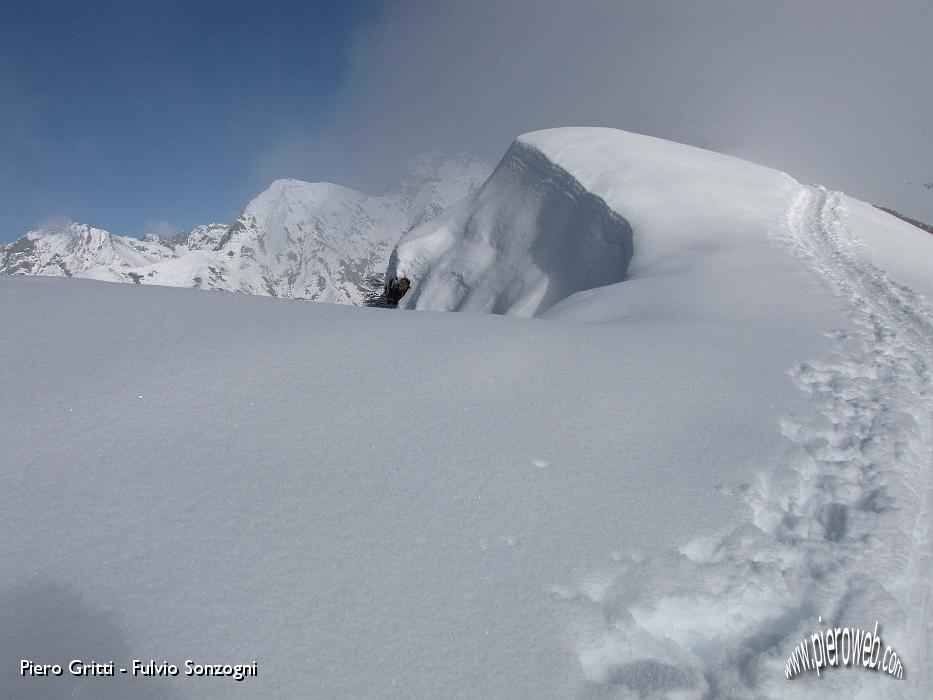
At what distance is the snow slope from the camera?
220 centimetres

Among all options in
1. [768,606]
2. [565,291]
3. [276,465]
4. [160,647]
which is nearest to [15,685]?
[160,647]

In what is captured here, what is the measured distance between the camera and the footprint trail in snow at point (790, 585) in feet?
7.25

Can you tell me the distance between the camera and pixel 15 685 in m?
1.96

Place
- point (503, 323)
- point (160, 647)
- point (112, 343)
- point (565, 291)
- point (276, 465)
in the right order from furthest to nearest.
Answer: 1. point (565, 291)
2. point (503, 323)
3. point (112, 343)
4. point (276, 465)
5. point (160, 647)

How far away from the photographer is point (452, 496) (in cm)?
301

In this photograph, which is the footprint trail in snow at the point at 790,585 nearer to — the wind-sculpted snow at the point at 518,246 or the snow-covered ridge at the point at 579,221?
the snow-covered ridge at the point at 579,221

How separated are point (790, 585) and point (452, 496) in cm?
185

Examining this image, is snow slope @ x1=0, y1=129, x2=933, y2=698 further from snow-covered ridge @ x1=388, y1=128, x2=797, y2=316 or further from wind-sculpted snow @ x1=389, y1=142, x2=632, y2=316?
wind-sculpted snow @ x1=389, y1=142, x2=632, y2=316

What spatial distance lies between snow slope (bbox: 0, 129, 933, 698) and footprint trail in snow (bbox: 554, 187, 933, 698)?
0.01m

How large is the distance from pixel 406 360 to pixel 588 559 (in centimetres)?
244

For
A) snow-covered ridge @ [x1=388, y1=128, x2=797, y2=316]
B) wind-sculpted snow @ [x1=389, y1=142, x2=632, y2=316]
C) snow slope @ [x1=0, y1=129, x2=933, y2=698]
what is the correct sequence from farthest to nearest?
wind-sculpted snow @ [x1=389, y1=142, x2=632, y2=316], snow-covered ridge @ [x1=388, y1=128, x2=797, y2=316], snow slope @ [x1=0, y1=129, x2=933, y2=698]

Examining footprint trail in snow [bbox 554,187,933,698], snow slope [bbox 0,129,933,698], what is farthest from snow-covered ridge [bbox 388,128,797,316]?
footprint trail in snow [bbox 554,187,933,698]

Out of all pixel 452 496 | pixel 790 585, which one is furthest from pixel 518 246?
pixel 790 585

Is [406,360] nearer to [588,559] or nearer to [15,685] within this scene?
[588,559]
